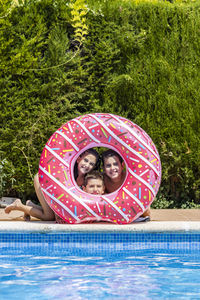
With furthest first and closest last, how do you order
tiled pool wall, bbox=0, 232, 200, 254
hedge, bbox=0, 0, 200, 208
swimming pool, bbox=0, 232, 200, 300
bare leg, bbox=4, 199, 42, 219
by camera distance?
hedge, bbox=0, 0, 200, 208
bare leg, bbox=4, 199, 42, 219
tiled pool wall, bbox=0, 232, 200, 254
swimming pool, bbox=0, 232, 200, 300

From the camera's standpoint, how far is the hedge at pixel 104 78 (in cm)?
707

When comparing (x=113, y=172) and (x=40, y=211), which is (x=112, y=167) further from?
(x=40, y=211)

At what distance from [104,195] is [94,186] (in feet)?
0.72

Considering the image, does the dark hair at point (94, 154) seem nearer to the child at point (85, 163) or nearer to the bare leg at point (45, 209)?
the child at point (85, 163)

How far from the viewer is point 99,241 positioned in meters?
4.66

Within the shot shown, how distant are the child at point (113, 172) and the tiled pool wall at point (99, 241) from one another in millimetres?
434

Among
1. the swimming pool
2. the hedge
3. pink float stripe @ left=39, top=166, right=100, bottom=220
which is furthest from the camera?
the hedge

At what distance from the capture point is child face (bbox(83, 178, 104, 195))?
5078mm

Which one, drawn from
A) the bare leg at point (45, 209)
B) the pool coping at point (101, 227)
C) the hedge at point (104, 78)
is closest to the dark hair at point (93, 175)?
the bare leg at point (45, 209)

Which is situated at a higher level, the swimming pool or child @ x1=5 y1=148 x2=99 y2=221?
child @ x1=5 y1=148 x2=99 y2=221

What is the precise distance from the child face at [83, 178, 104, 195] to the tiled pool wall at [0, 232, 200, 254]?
0.55m

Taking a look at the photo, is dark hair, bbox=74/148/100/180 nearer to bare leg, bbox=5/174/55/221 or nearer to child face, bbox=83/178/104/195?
child face, bbox=83/178/104/195

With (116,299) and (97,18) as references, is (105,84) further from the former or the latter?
(116,299)

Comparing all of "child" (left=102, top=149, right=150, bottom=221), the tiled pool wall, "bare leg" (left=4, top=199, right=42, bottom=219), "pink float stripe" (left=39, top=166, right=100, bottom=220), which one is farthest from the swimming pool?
"child" (left=102, top=149, right=150, bottom=221)
